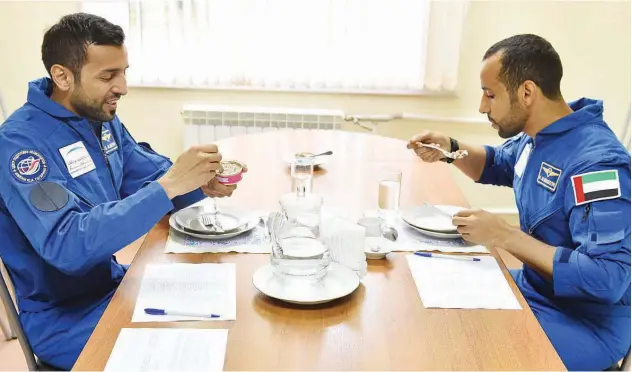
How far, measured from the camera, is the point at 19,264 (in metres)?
1.56

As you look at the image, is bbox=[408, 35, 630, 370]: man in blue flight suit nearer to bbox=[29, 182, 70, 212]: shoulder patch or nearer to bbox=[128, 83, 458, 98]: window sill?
bbox=[29, 182, 70, 212]: shoulder patch

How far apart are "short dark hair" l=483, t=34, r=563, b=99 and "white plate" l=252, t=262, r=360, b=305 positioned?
0.79m

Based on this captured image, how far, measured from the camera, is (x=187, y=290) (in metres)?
1.37

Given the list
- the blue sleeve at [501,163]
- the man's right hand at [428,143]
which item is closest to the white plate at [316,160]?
the man's right hand at [428,143]

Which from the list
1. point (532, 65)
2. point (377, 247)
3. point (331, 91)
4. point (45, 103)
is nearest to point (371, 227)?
point (377, 247)

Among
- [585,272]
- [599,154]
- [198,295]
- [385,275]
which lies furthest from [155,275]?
[599,154]

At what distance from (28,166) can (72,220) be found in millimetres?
177

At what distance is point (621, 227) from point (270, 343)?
85 centimetres

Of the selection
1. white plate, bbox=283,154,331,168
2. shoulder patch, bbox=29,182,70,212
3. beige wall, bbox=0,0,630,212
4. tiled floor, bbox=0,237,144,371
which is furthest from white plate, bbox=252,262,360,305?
beige wall, bbox=0,0,630,212

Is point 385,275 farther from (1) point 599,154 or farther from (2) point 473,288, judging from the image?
(1) point 599,154

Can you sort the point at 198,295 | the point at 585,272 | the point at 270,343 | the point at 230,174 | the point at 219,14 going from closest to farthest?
the point at 270,343 < the point at 198,295 < the point at 585,272 < the point at 230,174 < the point at 219,14

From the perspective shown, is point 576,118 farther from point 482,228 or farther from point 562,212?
point 482,228

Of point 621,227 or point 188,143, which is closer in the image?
point 621,227

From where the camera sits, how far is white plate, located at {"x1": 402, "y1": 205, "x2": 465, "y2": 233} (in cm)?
172
